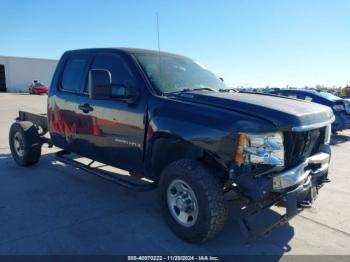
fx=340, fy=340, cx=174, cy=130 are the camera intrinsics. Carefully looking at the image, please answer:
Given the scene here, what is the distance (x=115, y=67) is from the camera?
4422mm

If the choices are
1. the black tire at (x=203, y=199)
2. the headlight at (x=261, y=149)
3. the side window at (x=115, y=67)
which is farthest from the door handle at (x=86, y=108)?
the headlight at (x=261, y=149)

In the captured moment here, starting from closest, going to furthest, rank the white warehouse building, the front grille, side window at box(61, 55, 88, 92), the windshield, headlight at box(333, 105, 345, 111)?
the front grille < the windshield < side window at box(61, 55, 88, 92) < headlight at box(333, 105, 345, 111) < the white warehouse building

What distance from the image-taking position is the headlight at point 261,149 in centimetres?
299

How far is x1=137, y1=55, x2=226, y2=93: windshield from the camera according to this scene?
410 cm

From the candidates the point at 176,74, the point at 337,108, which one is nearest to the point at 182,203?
the point at 176,74

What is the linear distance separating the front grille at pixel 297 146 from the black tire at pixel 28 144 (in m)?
4.58

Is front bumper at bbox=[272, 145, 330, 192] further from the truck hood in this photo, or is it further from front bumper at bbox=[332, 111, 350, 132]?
front bumper at bbox=[332, 111, 350, 132]

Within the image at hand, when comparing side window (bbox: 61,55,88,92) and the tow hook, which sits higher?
side window (bbox: 61,55,88,92)

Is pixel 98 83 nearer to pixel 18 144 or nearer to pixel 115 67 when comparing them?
pixel 115 67

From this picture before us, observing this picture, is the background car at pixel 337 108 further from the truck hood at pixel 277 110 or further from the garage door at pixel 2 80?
the garage door at pixel 2 80

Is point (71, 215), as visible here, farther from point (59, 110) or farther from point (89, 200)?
point (59, 110)

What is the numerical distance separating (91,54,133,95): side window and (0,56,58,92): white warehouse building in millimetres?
48223

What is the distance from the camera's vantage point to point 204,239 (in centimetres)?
334

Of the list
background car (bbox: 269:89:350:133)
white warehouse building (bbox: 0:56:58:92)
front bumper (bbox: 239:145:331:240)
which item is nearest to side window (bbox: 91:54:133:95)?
front bumper (bbox: 239:145:331:240)
